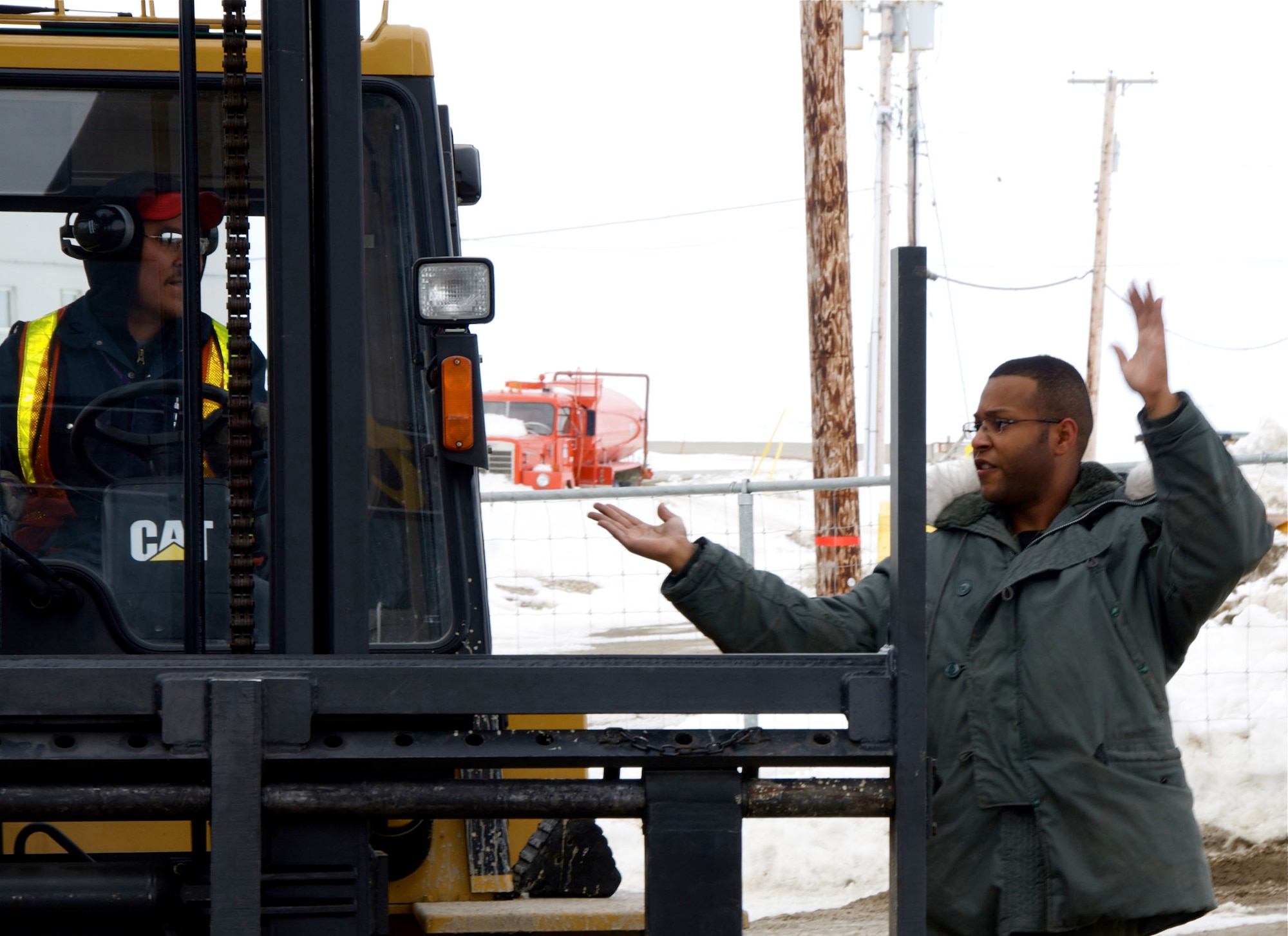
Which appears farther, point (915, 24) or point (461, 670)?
point (915, 24)

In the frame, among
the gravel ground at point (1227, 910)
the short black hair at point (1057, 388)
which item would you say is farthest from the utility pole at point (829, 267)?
the short black hair at point (1057, 388)

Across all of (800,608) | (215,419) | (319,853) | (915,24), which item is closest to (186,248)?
(215,419)

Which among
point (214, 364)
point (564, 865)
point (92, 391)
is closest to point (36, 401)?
point (92, 391)

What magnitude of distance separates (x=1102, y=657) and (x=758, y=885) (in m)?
3.66

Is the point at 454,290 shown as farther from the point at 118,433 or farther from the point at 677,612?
the point at 677,612

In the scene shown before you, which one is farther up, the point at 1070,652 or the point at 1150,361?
the point at 1150,361

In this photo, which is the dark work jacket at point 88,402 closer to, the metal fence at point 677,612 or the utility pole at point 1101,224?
the metal fence at point 677,612

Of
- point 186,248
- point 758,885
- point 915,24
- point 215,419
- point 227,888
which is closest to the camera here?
point 227,888

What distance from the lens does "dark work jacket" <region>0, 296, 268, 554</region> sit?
265 centimetres

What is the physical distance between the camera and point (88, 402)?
2662 mm

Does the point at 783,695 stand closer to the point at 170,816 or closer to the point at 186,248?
the point at 170,816

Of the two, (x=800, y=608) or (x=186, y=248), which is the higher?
(x=186, y=248)

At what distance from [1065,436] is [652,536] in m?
0.90

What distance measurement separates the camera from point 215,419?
2.54 meters
